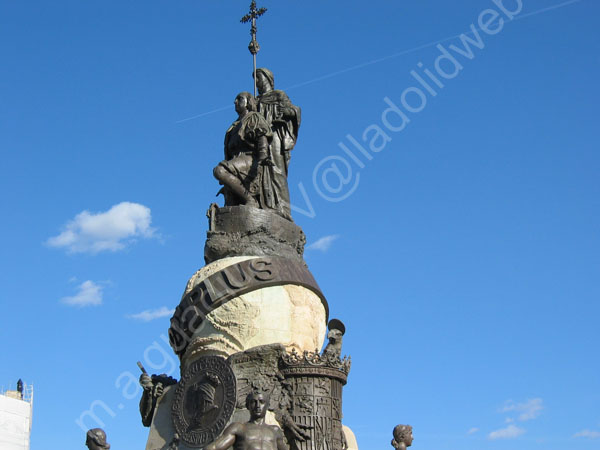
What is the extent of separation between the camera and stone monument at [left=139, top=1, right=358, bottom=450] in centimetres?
1327

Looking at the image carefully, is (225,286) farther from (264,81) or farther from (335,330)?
(264,81)

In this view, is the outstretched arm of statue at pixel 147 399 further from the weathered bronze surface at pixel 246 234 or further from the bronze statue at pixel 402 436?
the bronze statue at pixel 402 436

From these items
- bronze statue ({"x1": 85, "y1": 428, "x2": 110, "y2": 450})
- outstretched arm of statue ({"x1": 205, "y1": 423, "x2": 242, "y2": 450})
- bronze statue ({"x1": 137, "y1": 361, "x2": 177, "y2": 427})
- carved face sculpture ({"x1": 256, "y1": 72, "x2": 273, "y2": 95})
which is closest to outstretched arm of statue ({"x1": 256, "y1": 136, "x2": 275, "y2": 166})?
carved face sculpture ({"x1": 256, "y1": 72, "x2": 273, "y2": 95})

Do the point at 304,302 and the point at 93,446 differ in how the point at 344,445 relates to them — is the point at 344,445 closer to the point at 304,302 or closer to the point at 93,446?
the point at 304,302

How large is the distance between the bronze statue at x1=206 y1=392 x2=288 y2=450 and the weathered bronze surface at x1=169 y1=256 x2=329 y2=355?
3191mm

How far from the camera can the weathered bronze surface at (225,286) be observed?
1413 centimetres

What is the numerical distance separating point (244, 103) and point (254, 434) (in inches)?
308

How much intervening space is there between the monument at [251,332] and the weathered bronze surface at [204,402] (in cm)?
2

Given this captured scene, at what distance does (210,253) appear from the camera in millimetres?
15141

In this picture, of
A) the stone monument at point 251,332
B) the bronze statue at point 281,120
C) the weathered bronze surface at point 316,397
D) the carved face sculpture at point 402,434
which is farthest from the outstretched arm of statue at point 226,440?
the bronze statue at point 281,120

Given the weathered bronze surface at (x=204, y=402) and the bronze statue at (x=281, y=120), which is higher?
the bronze statue at (x=281, y=120)

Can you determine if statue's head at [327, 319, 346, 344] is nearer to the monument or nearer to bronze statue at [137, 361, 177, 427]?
the monument

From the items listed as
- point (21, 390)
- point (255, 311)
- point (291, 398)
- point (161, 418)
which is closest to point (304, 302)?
point (255, 311)

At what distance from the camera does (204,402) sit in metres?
13.3
